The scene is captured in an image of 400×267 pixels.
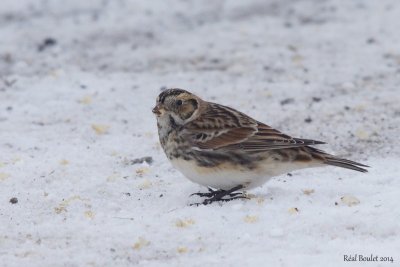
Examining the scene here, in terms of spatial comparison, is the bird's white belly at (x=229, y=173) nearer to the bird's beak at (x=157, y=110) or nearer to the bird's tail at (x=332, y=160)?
the bird's tail at (x=332, y=160)

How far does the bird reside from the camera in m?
6.47

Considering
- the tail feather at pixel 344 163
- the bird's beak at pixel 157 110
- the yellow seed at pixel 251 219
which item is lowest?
the yellow seed at pixel 251 219

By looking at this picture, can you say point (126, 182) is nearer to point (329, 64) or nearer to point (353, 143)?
point (353, 143)

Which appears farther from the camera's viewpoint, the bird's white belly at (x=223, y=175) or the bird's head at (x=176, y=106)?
the bird's head at (x=176, y=106)

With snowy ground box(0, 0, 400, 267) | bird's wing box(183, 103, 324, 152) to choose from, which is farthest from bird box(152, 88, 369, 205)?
snowy ground box(0, 0, 400, 267)

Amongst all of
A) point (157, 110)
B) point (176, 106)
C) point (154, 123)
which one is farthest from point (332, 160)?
point (154, 123)

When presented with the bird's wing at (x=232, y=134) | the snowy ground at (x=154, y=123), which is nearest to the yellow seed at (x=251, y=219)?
A: the snowy ground at (x=154, y=123)

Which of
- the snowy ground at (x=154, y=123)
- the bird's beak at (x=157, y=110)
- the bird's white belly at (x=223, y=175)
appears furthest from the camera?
the bird's beak at (x=157, y=110)

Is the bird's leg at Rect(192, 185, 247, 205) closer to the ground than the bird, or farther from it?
closer to the ground

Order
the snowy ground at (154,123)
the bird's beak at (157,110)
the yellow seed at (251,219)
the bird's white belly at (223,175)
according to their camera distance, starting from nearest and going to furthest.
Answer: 1. the snowy ground at (154,123)
2. the yellow seed at (251,219)
3. the bird's white belly at (223,175)
4. the bird's beak at (157,110)

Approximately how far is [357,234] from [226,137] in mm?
1304

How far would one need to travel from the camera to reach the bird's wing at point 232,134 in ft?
21.5

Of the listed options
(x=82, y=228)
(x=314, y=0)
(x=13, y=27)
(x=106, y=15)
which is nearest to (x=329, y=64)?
(x=314, y=0)

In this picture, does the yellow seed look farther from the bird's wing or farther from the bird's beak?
the bird's beak
